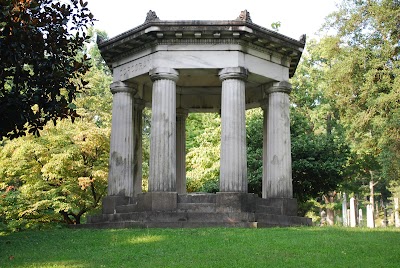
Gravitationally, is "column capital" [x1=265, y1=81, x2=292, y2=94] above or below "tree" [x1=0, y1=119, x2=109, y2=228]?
above

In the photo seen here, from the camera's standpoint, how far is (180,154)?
24.5 m

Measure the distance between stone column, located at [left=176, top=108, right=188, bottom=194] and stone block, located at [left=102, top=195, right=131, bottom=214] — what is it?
15.0ft

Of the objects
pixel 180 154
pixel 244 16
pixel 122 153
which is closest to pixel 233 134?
pixel 244 16

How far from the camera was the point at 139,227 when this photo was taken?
1658 cm

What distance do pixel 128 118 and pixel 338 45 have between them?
54.3ft

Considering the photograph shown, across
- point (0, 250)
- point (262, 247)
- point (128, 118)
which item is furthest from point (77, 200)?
point (262, 247)

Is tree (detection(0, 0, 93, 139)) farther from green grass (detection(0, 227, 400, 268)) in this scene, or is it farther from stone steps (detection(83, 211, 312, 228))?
stone steps (detection(83, 211, 312, 228))

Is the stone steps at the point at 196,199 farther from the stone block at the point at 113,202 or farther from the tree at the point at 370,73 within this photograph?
the tree at the point at 370,73

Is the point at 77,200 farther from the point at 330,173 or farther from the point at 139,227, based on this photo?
the point at 330,173

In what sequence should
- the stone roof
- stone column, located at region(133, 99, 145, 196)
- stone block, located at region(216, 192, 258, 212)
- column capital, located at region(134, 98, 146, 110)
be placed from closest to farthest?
stone block, located at region(216, 192, 258, 212), the stone roof, stone column, located at region(133, 99, 145, 196), column capital, located at region(134, 98, 146, 110)

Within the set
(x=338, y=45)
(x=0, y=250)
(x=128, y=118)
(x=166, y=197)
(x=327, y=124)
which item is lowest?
(x=0, y=250)

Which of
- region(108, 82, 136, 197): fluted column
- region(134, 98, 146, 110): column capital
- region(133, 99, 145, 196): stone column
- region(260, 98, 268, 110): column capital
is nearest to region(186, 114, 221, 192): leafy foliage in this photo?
region(133, 99, 145, 196): stone column

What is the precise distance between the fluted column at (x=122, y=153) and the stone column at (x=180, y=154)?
4.03 meters

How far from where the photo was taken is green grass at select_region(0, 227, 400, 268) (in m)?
10.2
